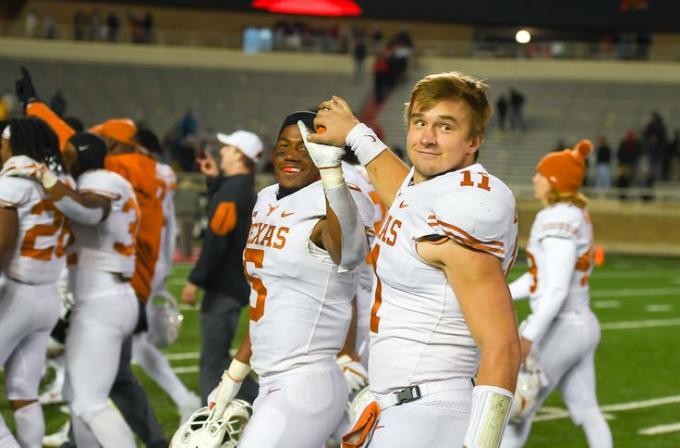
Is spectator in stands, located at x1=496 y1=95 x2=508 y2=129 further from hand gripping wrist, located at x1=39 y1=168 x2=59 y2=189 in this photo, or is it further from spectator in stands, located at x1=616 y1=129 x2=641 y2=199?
hand gripping wrist, located at x1=39 y1=168 x2=59 y2=189

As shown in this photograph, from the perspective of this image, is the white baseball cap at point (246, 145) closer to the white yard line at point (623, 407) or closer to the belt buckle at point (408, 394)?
the white yard line at point (623, 407)

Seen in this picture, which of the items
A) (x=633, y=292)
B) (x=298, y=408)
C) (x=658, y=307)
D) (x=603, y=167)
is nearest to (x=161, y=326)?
(x=298, y=408)

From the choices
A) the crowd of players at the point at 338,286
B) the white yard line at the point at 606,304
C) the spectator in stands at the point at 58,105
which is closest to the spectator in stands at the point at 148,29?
the white yard line at the point at 606,304

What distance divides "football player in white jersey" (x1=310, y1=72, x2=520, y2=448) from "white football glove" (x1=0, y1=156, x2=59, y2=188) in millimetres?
2139

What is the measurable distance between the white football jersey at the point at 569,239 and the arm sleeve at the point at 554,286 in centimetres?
4

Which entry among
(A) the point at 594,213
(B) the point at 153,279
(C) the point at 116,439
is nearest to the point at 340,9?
(B) the point at 153,279

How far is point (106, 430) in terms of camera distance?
5438 millimetres

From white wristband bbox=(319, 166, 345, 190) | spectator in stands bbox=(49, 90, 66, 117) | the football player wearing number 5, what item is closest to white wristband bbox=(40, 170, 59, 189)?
the football player wearing number 5

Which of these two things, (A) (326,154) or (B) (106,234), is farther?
(B) (106,234)

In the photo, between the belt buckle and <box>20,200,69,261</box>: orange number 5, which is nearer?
the belt buckle

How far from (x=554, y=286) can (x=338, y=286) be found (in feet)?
7.15

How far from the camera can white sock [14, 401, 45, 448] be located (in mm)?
5531

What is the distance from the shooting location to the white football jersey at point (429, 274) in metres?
A: 3.08

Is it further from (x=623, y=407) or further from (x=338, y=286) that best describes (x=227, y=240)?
(x=623, y=407)
